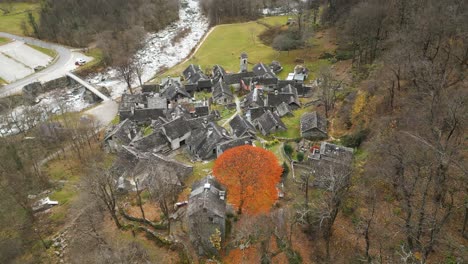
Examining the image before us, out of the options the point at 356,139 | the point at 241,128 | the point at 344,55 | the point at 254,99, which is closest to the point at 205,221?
the point at 241,128

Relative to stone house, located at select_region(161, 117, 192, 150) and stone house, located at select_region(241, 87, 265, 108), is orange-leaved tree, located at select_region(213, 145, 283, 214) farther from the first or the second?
stone house, located at select_region(241, 87, 265, 108)

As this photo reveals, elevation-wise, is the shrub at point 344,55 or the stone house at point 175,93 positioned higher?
the shrub at point 344,55

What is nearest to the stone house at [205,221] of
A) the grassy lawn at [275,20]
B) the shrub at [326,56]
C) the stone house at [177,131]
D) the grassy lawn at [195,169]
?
the grassy lawn at [195,169]

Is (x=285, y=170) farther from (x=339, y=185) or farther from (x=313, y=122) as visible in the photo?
(x=339, y=185)

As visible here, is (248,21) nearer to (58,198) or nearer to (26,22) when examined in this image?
(26,22)

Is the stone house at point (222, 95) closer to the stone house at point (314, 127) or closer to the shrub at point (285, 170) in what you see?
the stone house at point (314, 127)

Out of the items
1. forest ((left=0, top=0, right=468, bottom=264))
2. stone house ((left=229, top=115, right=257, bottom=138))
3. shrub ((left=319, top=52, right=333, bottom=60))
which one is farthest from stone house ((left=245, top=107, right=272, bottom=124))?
shrub ((left=319, top=52, right=333, bottom=60))

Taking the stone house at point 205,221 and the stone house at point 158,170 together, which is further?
the stone house at point 158,170
